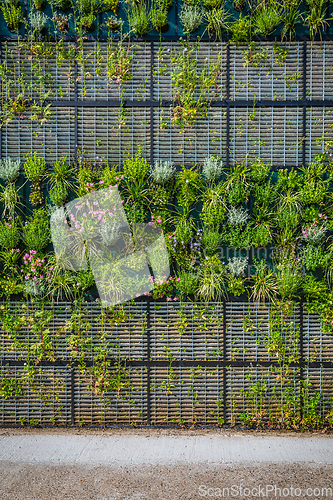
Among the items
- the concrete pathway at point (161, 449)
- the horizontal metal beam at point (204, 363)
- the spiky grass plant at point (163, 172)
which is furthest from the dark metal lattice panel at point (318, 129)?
the concrete pathway at point (161, 449)

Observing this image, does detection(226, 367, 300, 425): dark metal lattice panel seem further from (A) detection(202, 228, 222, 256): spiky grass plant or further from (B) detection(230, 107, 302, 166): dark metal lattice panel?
(B) detection(230, 107, 302, 166): dark metal lattice panel

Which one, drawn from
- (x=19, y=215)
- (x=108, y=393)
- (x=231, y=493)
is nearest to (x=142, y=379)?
(x=108, y=393)

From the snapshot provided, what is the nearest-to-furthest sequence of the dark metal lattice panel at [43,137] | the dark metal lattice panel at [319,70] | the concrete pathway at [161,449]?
the concrete pathway at [161,449] < the dark metal lattice panel at [319,70] < the dark metal lattice panel at [43,137]

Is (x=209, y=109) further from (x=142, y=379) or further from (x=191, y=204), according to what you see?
(x=142, y=379)

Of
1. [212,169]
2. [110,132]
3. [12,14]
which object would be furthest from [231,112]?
[12,14]

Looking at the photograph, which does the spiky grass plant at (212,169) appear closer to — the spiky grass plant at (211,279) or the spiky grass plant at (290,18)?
the spiky grass plant at (211,279)

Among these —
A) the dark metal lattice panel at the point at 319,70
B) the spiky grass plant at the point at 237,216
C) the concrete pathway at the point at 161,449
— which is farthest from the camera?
the dark metal lattice panel at the point at 319,70
